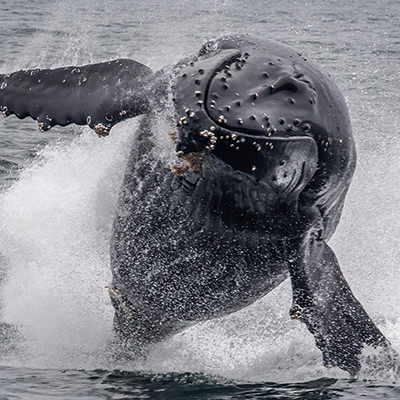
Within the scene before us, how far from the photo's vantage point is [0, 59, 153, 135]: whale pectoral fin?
39.6 ft

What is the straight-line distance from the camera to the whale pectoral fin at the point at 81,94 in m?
12.1

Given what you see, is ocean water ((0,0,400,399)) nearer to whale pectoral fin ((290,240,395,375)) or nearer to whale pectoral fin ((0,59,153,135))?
whale pectoral fin ((290,240,395,375))

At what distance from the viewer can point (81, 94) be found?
12.6 meters

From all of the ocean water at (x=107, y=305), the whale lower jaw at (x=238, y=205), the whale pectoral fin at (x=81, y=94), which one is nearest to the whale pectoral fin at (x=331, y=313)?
the ocean water at (x=107, y=305)

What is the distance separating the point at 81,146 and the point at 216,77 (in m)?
5.98

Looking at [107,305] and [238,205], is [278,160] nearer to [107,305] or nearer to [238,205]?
[238,205]

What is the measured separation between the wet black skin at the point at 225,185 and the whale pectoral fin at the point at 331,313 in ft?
0.04

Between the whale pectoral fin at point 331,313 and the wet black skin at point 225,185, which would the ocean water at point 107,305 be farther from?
the wet black skin at point 225,185

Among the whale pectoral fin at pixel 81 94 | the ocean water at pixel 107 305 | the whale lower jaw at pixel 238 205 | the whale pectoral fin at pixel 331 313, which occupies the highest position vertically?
the whale pectoral fin at pixel 81 94

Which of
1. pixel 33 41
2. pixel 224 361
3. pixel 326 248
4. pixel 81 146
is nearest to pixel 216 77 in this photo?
pixel 326 248

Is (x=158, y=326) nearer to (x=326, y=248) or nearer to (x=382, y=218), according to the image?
(x=326, y=248)

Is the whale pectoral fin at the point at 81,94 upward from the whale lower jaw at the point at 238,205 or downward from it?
upward

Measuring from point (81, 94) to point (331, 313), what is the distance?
4.27m

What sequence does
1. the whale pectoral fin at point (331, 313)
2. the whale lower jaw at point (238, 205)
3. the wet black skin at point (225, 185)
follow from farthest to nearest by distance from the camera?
the whale pectoral fin at point (331, 313) < the whale lower jaw at point (238, 205) < the wet black skin at point (225, 185)
